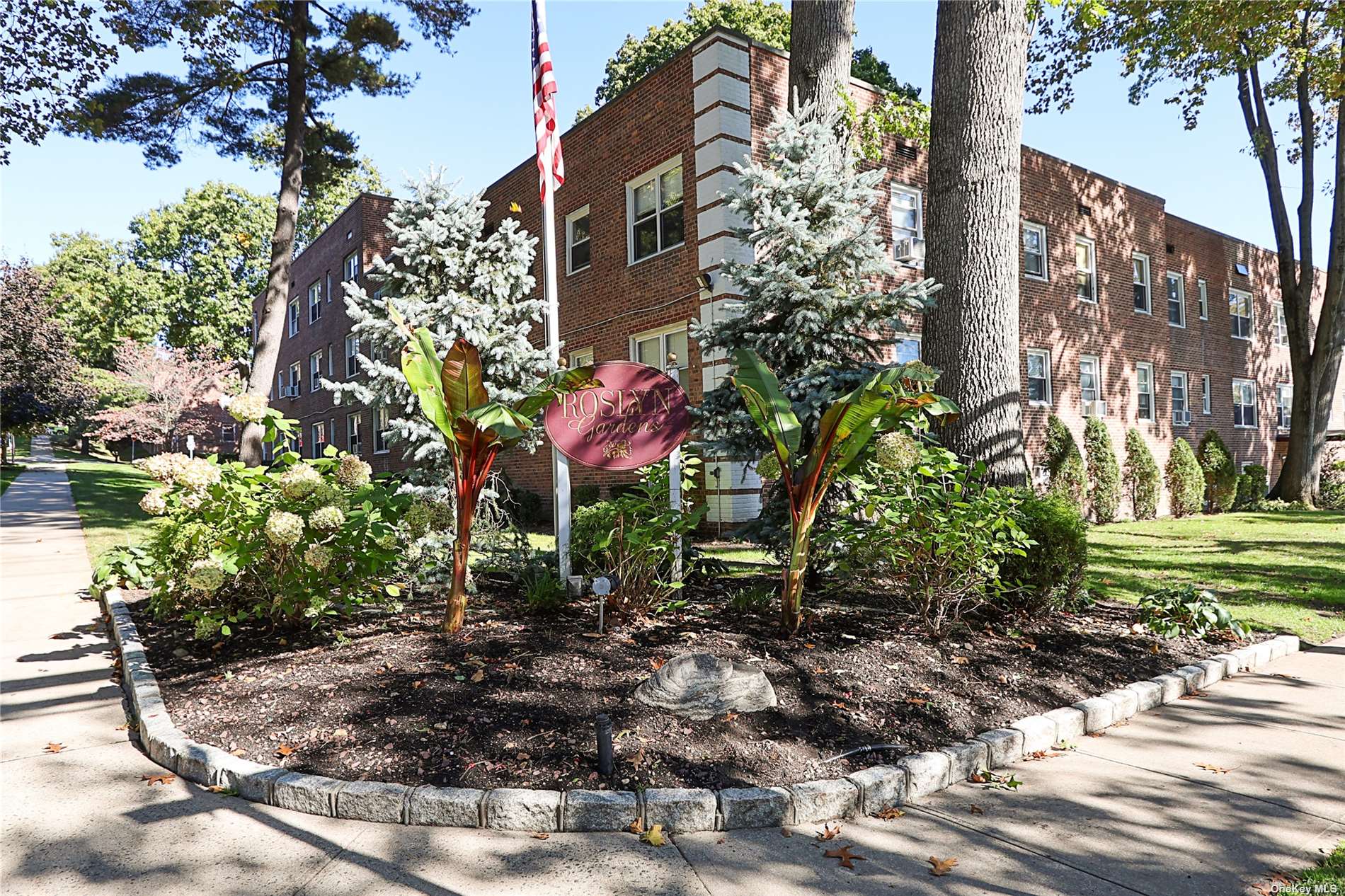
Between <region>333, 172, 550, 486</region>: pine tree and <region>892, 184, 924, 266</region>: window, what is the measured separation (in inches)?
331

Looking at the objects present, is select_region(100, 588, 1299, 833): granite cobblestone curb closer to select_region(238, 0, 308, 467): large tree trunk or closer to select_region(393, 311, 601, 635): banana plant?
select_region(393, 311, 601, 635): banana plant

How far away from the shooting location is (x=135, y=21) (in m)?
12.5

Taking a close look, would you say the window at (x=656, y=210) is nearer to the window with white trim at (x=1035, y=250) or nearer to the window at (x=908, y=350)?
the window at (x=908, y=350)

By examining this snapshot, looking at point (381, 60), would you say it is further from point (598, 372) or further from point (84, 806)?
point (84, 806)

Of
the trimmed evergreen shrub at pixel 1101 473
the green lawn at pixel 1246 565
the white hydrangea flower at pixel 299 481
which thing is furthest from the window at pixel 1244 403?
the white hydrangea flower at pixel 299 481

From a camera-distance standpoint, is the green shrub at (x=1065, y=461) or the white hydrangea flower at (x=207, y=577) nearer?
the white hydrangea flower at (x=207, y=577)

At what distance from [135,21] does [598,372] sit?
1288cm

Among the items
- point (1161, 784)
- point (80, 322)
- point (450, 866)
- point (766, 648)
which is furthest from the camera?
point (80, 322)

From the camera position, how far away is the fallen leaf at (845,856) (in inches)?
110

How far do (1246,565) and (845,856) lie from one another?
930 centimetres

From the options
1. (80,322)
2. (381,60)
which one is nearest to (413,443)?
(381,60)

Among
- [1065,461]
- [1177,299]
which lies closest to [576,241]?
[1065,461]

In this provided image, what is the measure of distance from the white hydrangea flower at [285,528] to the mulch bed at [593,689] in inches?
32.3

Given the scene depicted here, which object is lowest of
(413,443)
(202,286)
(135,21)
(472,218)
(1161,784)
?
(1161,784)
